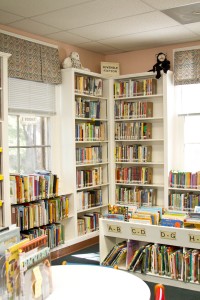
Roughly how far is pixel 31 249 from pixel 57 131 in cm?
347

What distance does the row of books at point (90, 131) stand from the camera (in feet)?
17.3

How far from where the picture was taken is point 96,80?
18.6 ft

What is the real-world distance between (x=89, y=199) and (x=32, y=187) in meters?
1.25

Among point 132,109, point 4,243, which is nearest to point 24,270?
point 4,243

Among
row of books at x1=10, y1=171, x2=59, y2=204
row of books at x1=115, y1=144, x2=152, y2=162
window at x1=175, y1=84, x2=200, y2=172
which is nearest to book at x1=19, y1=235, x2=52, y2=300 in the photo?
row of books at x1=10, y1=171, x2=59, y2=204

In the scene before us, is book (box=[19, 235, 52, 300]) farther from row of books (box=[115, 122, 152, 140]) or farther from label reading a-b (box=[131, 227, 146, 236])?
row of books (box=[115, 122, 152, 140])

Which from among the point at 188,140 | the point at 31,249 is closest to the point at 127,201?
the point at 188,140

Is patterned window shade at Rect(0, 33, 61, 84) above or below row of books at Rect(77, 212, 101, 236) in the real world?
above

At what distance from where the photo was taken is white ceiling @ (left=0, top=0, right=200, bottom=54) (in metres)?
3.81

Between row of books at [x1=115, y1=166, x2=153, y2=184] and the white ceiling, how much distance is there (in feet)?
6.06

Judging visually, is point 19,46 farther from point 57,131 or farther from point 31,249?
point 31,249

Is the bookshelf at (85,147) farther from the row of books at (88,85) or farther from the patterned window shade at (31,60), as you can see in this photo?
the patterned window shade at (31,60)

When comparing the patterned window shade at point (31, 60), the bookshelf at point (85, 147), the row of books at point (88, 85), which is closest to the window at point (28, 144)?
the bookshelf at point (85, 147)

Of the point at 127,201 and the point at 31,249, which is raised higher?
the point at 31,249
